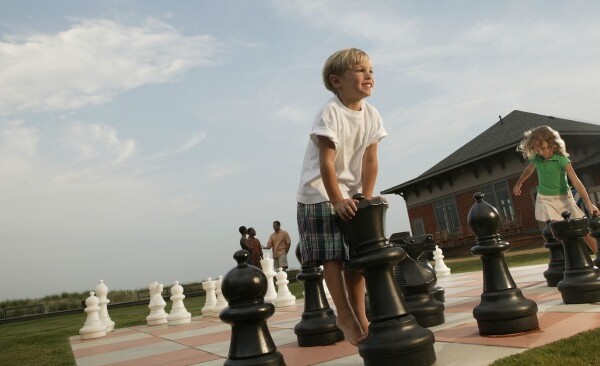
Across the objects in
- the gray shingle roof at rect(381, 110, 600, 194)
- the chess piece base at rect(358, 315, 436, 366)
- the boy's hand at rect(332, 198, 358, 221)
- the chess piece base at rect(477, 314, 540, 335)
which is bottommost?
the chess piece base at rect(477, 314, 540, 335)

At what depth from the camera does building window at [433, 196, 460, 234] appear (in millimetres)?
21984

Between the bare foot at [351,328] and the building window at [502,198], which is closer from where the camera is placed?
the bare foot at [351,328]

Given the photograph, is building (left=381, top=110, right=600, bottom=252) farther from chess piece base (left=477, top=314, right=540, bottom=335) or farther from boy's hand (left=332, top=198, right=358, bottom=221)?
boy's hand (left=332, top=198, right=358, bottom=221)

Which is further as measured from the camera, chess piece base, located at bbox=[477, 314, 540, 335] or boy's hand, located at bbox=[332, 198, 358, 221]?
chess piece base, located at bbox=[477, 314, 540, 335]

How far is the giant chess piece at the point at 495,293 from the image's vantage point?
1.97m

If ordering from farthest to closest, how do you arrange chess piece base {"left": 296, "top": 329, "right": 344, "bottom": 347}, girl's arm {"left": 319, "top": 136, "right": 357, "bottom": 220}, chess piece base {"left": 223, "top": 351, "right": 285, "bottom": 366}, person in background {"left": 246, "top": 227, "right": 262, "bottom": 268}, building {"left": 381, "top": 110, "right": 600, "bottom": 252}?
building {"left": 381, "top": 110, "right": 600, "bottom": 252}
person in background {"left": 246, "top": 227, "right": 262, "bottom": 268}
chess piece base {"left": 296, "top": 329, "right": 344, "bottom": 347}
girl's arm {"left": 319, "top": 136, "right": 357, "bottom": 220}
chess piece base {"left": 223, "top": 351, "right": 285, "bottom": 366}

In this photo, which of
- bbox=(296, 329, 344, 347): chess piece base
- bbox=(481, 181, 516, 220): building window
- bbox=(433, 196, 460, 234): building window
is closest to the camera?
bbox=(296, 329, 344, 347): chess piece base

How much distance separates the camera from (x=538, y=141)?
11.9 feet

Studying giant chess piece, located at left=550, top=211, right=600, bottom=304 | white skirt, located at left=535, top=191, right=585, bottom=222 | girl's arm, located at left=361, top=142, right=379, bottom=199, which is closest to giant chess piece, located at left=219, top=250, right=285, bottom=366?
girl's arm, located at left=361, top=142, right=379, bottom=199

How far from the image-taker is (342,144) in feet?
7.18

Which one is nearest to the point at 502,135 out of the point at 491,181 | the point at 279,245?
the point at 491,181

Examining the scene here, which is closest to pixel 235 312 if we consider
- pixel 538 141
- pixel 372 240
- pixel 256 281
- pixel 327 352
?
pixel 256 281

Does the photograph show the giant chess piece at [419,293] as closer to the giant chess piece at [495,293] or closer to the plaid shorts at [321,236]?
the giant chess piece at [495,293]

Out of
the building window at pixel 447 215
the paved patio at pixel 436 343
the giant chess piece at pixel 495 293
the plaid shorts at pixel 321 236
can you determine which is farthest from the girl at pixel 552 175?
the building window at pixel 447 215
